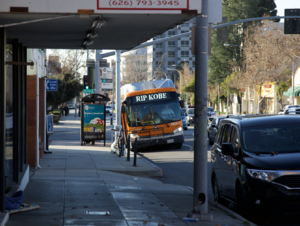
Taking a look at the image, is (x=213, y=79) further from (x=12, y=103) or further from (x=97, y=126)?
(x=12, y=103)

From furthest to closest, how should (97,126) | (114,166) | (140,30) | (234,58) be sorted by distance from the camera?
(234,58) → (97,126) → (114,166) → (140,30)

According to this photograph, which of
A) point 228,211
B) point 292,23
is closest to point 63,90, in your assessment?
point 292,23

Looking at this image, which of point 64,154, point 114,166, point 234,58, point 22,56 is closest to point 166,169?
point 114,166

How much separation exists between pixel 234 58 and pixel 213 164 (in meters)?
66.4

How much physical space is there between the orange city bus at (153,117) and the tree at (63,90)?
17.3 metres

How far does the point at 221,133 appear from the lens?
946cm

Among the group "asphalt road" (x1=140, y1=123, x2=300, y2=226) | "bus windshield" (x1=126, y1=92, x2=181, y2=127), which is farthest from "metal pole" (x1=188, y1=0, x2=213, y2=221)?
"bus windshield" (x1=126, y1=92, x2=181, y2=127)

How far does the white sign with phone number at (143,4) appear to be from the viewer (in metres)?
6.07

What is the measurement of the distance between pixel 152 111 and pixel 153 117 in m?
0.30

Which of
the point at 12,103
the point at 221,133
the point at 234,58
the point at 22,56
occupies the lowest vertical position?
the point at 221,133

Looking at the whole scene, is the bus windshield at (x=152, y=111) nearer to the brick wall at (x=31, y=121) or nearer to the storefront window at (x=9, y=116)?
the brick wall at (x=31, y=121)

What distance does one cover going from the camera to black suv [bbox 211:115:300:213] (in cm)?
686

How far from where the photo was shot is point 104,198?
881 cm

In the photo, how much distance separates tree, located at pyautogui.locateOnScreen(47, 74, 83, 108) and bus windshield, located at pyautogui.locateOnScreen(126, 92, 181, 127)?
57.0 ft
